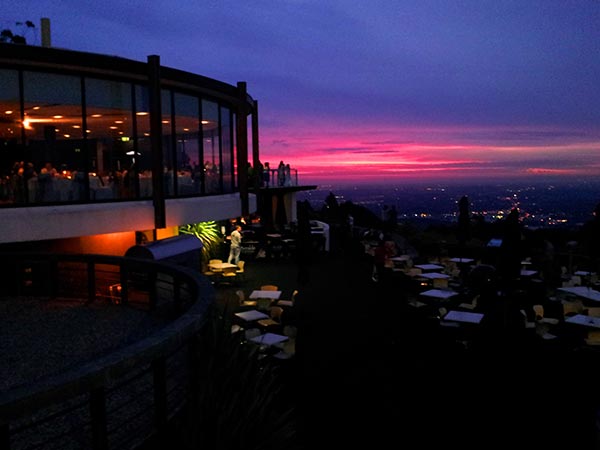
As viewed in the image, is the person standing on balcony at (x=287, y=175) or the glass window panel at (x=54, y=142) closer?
the glass window panel at (x=54, y=142)

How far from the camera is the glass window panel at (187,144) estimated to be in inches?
699

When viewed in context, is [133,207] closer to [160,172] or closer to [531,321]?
[160,172]

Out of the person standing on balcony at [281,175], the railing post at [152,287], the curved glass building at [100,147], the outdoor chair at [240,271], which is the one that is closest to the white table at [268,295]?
the curved glass building at [100,147]

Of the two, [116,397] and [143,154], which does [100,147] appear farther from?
[116,397]

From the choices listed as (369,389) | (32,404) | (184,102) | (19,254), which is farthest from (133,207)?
(32,404)

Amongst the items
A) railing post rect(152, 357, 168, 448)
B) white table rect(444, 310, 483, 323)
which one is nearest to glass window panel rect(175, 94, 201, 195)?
white table rect(444, 310, 483, 323)

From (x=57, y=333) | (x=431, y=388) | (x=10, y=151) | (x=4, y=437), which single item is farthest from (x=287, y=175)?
(x=4, y=437)

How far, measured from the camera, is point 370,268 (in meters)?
22.1

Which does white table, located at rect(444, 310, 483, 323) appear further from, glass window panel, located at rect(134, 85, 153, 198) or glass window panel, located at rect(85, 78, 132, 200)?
glass window panel, located at rect(85, 78, 132, 200)

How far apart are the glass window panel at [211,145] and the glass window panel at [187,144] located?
1.16 feet

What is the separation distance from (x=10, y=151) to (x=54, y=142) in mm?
2200

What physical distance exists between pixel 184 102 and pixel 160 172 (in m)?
3.22

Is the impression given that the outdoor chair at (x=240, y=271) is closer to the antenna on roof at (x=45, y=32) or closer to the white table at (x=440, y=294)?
the white table at (x=440, y=294)

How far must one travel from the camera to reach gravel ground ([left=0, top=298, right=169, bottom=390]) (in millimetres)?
6586
